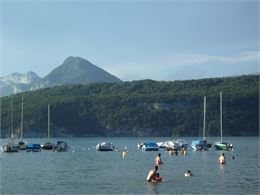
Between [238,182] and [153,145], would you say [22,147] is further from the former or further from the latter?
[238,182]

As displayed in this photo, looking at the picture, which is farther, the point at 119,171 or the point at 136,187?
the point at 119,171

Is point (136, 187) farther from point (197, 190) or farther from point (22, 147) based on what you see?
point (22, 147)

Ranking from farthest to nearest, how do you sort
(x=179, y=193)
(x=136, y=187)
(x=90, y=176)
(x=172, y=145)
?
(x=172, y=145), (x=90, y=176), (x=136, y=187), (x=179, y=193)

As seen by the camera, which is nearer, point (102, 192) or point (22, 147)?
point (102, 192)

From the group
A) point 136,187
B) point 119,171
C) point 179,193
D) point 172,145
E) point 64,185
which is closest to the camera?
point 179,193

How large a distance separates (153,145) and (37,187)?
7685cm

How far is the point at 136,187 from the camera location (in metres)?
46.7

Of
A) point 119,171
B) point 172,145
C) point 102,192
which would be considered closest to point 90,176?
point 119,171

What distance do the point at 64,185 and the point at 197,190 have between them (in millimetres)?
12495

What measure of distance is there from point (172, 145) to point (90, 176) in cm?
6337

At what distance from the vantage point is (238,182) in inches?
2009

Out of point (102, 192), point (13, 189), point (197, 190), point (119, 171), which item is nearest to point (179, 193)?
point (197, 190)

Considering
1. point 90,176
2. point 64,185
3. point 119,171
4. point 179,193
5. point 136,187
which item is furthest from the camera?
point 119,171

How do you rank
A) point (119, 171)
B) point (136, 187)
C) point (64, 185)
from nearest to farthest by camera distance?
point (136, 187)
point (64, 185)
point (119, 171)
